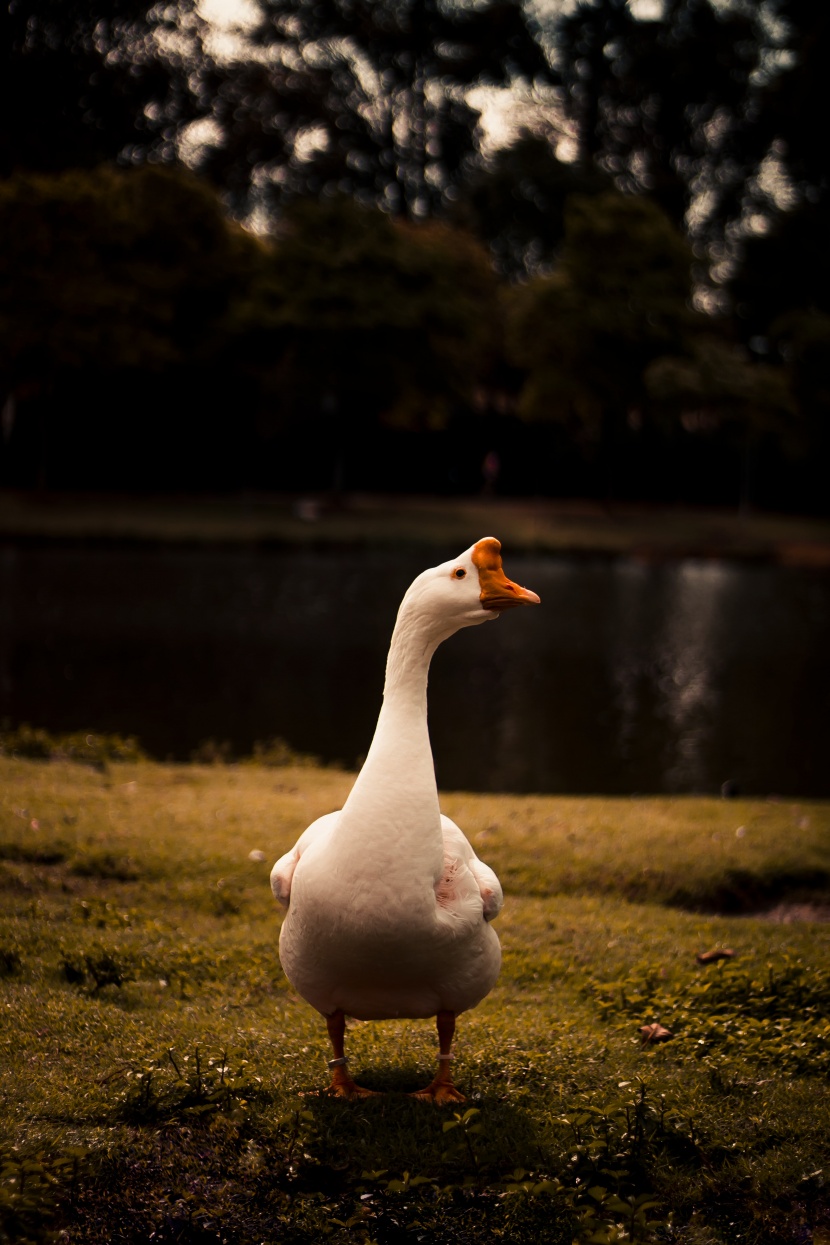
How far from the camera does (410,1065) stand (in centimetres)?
399

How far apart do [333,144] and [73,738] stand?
4026 centimetres

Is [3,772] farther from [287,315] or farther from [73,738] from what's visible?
[287,315]

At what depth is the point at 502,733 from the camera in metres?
11.7

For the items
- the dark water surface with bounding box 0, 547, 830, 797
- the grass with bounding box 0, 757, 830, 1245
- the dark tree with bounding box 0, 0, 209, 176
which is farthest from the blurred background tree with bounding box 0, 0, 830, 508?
the grass with bounding box 0, 757, 830, 1245

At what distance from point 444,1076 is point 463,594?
5.00 ft

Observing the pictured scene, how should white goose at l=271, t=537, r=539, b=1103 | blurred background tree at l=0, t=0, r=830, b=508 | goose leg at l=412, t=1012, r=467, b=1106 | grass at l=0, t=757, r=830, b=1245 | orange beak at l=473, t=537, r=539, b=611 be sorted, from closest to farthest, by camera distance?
1. grass at l=0, t=757, r=830, b=1245
2. white goose at l=271, t=537, r=539, b=1103
3. orange beak at l=473, t=537, r=539, b=611
4. goose leg at l=412, t=1012, r=467, b=1106
5. blurred background tree at l=0, t=0, r=830, b=508

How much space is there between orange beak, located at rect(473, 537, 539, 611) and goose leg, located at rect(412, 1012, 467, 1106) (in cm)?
128

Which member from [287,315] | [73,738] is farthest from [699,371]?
[73,738]

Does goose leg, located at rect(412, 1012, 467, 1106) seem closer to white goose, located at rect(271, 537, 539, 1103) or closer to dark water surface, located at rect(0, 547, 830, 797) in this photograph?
white goose, located at rect(271, 537, 539, 1103)

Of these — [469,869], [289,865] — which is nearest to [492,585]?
[469,869]

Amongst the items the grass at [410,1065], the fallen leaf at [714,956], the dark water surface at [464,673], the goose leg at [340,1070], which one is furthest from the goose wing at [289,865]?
the dark water surface at [464,673]

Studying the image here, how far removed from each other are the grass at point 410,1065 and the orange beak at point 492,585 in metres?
1.46

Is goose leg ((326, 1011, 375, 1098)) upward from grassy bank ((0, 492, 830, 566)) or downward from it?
downward

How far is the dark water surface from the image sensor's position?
10922mm
